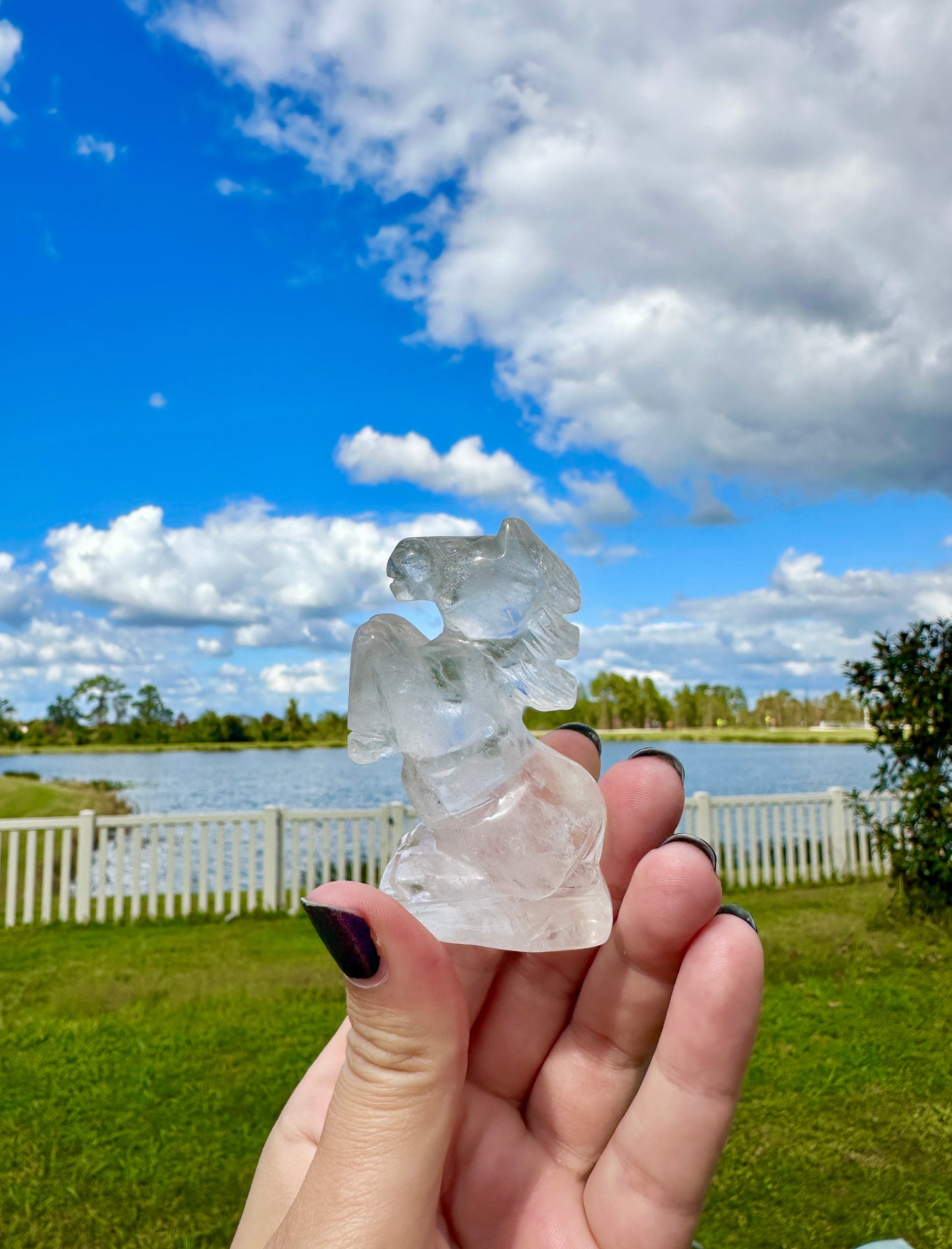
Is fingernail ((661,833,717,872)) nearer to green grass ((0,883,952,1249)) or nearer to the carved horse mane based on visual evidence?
the carved horse mane

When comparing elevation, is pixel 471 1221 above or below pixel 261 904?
above

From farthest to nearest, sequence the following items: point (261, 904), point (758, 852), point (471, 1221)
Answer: point (758, 852), point (261, 904), point (471, 1221)

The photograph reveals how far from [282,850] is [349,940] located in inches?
299

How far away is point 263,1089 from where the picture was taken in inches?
167

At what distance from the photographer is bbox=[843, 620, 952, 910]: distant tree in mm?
7109

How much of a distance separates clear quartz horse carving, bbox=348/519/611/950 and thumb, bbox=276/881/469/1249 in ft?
0.76

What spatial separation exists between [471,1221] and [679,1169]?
439 millimetres

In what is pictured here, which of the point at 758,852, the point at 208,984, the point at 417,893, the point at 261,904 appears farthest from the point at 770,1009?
the point at 758,852

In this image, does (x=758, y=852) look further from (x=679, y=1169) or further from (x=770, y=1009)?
(x=679, y=1169)

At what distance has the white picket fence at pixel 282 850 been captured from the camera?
26.5ft

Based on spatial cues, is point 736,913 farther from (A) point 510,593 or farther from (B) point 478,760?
(A) point 510,593

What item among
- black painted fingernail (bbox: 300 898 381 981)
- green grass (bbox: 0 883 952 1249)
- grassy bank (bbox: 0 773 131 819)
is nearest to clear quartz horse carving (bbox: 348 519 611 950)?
black painted fingernail (bbox: 300 898 381 981)

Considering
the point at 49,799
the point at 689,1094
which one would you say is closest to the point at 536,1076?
the point at 689,1094

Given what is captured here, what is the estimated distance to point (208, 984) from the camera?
580 centimetres
